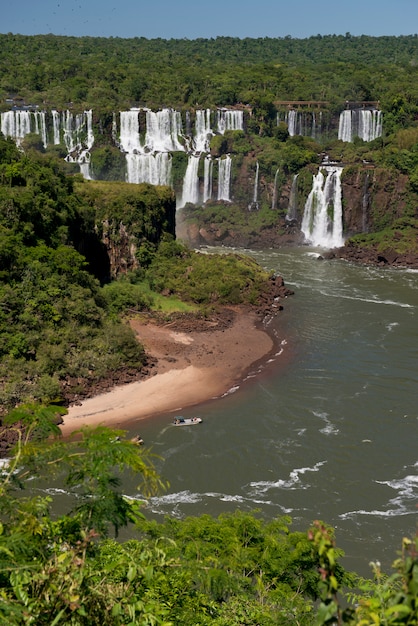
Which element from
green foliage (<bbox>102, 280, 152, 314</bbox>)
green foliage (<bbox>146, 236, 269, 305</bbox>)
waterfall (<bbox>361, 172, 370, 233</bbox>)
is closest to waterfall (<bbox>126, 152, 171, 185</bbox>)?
waterfall (<bbox>361, 172, 370, 233</bbox>)

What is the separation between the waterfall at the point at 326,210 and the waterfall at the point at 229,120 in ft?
49.6

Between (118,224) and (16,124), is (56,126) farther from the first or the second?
(118,224)

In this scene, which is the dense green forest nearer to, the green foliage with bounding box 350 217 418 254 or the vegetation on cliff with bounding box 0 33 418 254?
the vegetation on cliff with bounding box 0 33 418 254

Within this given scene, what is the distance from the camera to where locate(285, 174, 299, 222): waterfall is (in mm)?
75312

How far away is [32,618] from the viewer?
24.1 feet

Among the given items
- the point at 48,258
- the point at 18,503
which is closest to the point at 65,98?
the point at 48,258

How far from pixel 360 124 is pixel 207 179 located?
20993 millimetres

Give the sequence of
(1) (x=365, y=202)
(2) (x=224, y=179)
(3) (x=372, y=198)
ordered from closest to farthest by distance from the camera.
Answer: (1) (x=365, y=202)
(3) (x=372, y=198)
(2) (x=224, y=179)

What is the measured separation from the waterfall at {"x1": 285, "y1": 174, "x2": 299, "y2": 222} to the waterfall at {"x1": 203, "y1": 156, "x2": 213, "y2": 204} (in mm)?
8798

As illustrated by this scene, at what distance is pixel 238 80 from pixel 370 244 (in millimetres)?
38256

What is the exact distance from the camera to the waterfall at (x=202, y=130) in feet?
272

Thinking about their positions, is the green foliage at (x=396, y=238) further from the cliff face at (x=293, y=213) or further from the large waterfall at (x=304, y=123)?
the large waterfall at (x=304, y=123)

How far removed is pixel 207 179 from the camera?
3130 inches

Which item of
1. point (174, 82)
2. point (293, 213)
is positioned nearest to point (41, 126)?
point (174, 82)
